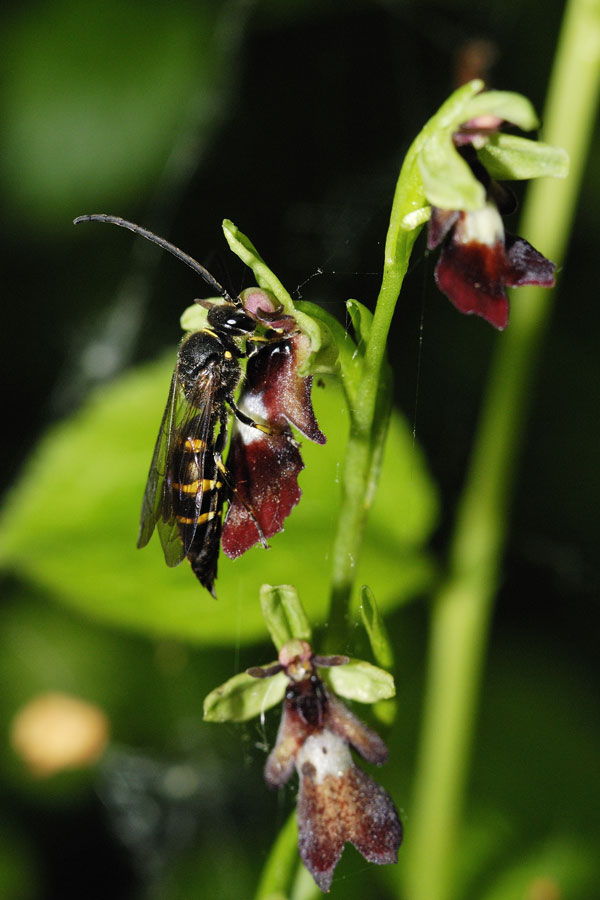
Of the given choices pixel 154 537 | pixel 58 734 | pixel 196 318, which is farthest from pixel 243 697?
pixel 58 734

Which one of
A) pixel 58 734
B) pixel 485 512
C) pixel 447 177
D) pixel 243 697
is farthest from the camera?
pixel 58 734

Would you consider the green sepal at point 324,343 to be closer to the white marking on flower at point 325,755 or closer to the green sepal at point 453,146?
the green sepal at point 453,146

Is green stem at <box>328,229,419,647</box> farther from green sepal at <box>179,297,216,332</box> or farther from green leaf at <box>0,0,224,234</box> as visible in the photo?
green leaf at <box>0,0,224,234</box>

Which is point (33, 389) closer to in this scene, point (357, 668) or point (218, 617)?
point (218, 617)

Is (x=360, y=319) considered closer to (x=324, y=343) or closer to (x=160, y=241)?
(x=324, y=343)

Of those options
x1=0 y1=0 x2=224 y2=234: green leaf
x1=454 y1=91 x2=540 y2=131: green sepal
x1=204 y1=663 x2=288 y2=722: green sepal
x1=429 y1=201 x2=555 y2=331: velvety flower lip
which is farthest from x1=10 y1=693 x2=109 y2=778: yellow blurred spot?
x1=454 y1=91 x2=540 y2=131: green sepal

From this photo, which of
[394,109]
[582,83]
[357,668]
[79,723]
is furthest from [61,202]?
[357,668]

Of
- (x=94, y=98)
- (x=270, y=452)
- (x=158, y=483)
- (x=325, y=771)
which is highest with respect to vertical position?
(x=94, y=98)
